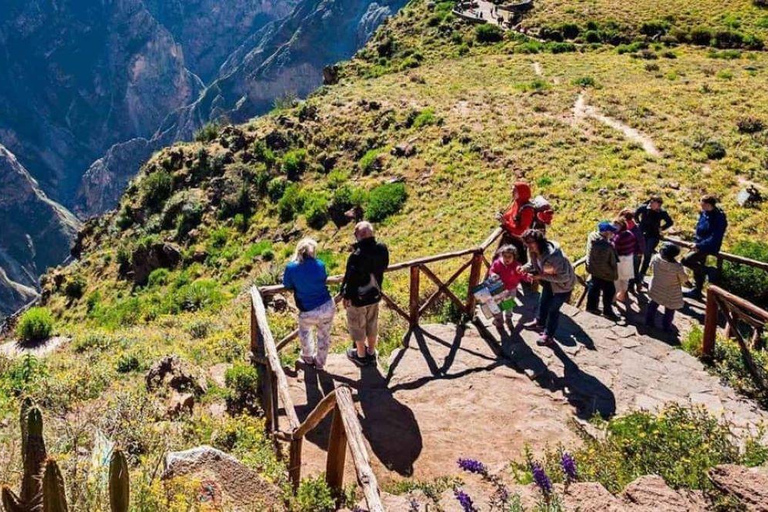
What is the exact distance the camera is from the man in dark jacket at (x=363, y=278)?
275 inches

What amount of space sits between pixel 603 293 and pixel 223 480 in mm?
6704

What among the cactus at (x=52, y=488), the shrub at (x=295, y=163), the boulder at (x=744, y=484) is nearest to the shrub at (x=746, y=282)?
the boulder at (x=744, y=484)

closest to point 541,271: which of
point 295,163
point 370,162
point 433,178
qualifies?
point 433,178

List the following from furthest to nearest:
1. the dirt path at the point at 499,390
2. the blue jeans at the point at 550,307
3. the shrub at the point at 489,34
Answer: the shrub at the point at 489,34
the blue jeans at the point at 550,307
the dirt path at the point at 499,390

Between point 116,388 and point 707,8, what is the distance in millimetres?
48674

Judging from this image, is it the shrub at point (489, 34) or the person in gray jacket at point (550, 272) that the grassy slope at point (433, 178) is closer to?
the person in gray jacket at point (550, 272)

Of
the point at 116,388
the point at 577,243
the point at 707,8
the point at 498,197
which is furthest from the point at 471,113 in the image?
the point at 707,8

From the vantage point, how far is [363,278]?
7.07 m

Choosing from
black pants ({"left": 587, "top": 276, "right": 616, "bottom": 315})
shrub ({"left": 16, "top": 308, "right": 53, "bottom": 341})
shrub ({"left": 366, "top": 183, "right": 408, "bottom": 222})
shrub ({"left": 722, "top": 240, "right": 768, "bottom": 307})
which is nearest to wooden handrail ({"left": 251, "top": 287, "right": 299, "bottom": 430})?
black pants ({"left": 587, "top": 276, "right": 616, "bottom": 315})

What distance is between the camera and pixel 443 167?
2291 centimetres

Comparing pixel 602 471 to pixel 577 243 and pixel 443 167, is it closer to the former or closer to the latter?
pixel 577 243

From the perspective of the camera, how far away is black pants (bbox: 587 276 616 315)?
30.1ft

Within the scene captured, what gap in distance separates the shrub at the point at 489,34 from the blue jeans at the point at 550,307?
3907cm

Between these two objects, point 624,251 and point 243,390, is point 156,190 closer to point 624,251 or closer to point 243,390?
point 243,390
